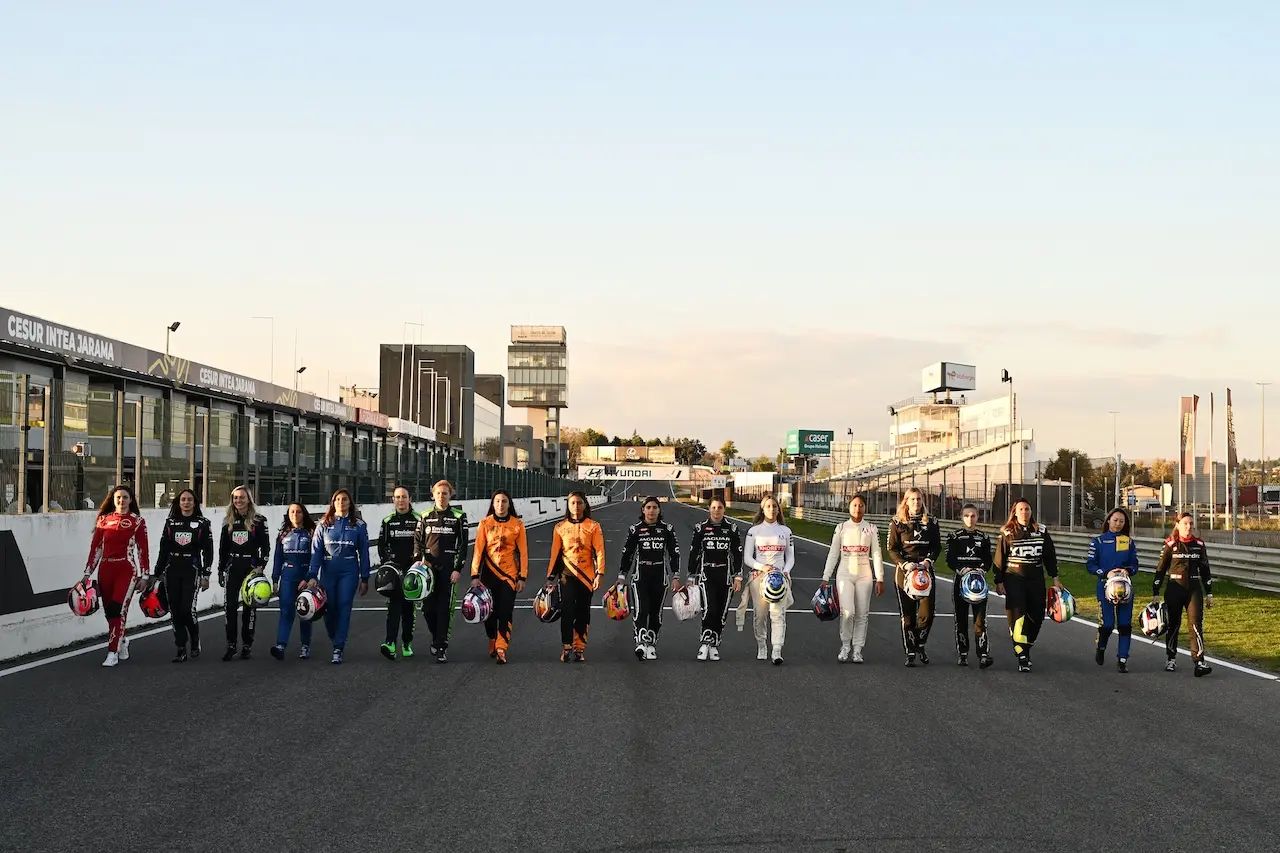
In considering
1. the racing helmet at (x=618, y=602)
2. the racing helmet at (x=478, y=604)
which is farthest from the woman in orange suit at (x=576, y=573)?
the racing helmet at (x=478, y=604)

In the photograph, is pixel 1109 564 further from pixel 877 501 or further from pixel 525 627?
pixel 877 501

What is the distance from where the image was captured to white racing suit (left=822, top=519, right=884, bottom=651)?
1221 centimetres

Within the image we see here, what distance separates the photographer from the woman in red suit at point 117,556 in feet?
38.1

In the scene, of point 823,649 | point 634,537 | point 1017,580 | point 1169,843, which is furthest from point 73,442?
point 1169,843

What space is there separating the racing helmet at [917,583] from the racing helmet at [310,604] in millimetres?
5511

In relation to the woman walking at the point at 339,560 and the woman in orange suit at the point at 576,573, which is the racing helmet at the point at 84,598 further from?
the woman in orange suit at the point at 576,573

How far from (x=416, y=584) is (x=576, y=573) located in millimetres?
1497

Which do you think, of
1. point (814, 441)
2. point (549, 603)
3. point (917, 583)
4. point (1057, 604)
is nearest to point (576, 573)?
point (549, 603)

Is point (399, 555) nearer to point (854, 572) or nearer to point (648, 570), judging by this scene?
point (648, 570)

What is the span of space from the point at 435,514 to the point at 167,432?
9.83 meters

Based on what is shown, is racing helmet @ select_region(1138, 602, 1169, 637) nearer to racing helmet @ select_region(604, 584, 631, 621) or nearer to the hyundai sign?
racing helmet @ select_region(604, 584, 631, 621)

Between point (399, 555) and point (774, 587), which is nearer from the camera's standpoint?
point (774, 587)

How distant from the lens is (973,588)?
12.1 meters

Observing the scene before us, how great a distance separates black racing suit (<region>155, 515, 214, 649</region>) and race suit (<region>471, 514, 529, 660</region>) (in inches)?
102
